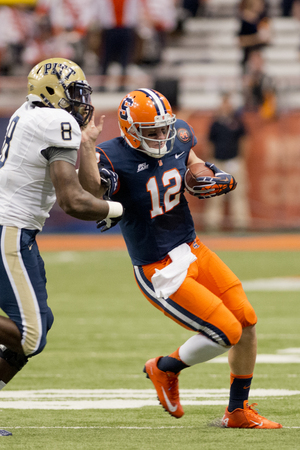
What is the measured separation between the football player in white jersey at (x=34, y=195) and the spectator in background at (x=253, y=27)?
11.6 meters

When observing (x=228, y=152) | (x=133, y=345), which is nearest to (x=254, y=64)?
(x=228, y=152)

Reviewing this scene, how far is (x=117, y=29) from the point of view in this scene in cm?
1488

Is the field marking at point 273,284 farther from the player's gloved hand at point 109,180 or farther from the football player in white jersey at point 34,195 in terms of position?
the football player in white jersey at point 34,195

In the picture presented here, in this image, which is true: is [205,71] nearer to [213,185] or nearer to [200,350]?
[213,185]

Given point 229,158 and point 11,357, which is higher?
point 11,357

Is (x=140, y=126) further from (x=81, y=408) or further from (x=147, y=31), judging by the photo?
(x=147, y=31)

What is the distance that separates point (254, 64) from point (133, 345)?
365 inches

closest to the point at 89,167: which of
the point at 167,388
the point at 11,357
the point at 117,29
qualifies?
the point at 11,357

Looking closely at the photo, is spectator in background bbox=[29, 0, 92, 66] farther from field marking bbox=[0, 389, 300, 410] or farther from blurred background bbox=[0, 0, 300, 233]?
field marking bbox=[0, 389, 300, 410]

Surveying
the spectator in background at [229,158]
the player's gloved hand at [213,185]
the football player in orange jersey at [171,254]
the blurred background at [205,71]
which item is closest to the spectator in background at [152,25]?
the blurred background at [205,71]

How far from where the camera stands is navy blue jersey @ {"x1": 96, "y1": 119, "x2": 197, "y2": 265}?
150 inches

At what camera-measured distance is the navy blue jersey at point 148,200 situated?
381 centimetres

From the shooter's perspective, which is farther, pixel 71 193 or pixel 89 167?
pixel 89 167

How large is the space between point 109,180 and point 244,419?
1304mm
